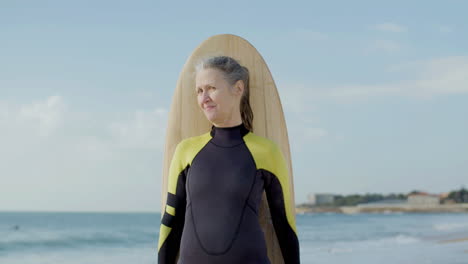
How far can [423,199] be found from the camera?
1674 inches

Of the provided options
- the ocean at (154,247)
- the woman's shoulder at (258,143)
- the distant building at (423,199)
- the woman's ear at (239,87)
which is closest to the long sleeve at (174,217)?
the woman's shoulder at (258,143)

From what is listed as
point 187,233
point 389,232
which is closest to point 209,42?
point 187,233

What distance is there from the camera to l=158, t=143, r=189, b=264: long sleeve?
248 cm

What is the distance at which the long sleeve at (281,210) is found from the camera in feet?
8.06

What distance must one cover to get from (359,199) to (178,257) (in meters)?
40.6

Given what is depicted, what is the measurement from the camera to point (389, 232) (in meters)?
20.6

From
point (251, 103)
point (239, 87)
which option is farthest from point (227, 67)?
point (251, 103)

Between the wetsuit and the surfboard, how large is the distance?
0.22 meters

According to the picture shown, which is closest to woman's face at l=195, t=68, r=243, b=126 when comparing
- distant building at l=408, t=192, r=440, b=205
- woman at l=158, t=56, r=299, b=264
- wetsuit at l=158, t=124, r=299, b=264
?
woman at l=158, t=56, r=299, b=264

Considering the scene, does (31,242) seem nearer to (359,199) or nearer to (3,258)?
(3,258)

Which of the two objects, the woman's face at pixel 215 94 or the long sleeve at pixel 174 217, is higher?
the woman's face at pixel 215 94

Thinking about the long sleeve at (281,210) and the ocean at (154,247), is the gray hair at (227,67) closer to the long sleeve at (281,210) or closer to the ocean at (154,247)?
the long sleeve at (281,210)

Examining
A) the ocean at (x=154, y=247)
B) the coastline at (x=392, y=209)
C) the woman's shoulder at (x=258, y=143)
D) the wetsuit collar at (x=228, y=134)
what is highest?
the wetsuit collar at (x=228, y=134)

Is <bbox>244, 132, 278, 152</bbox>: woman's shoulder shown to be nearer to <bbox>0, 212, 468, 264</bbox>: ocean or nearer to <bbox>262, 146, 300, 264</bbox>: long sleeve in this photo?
<bbox>262, 146, 300, 264</bbox>: long sleeve
